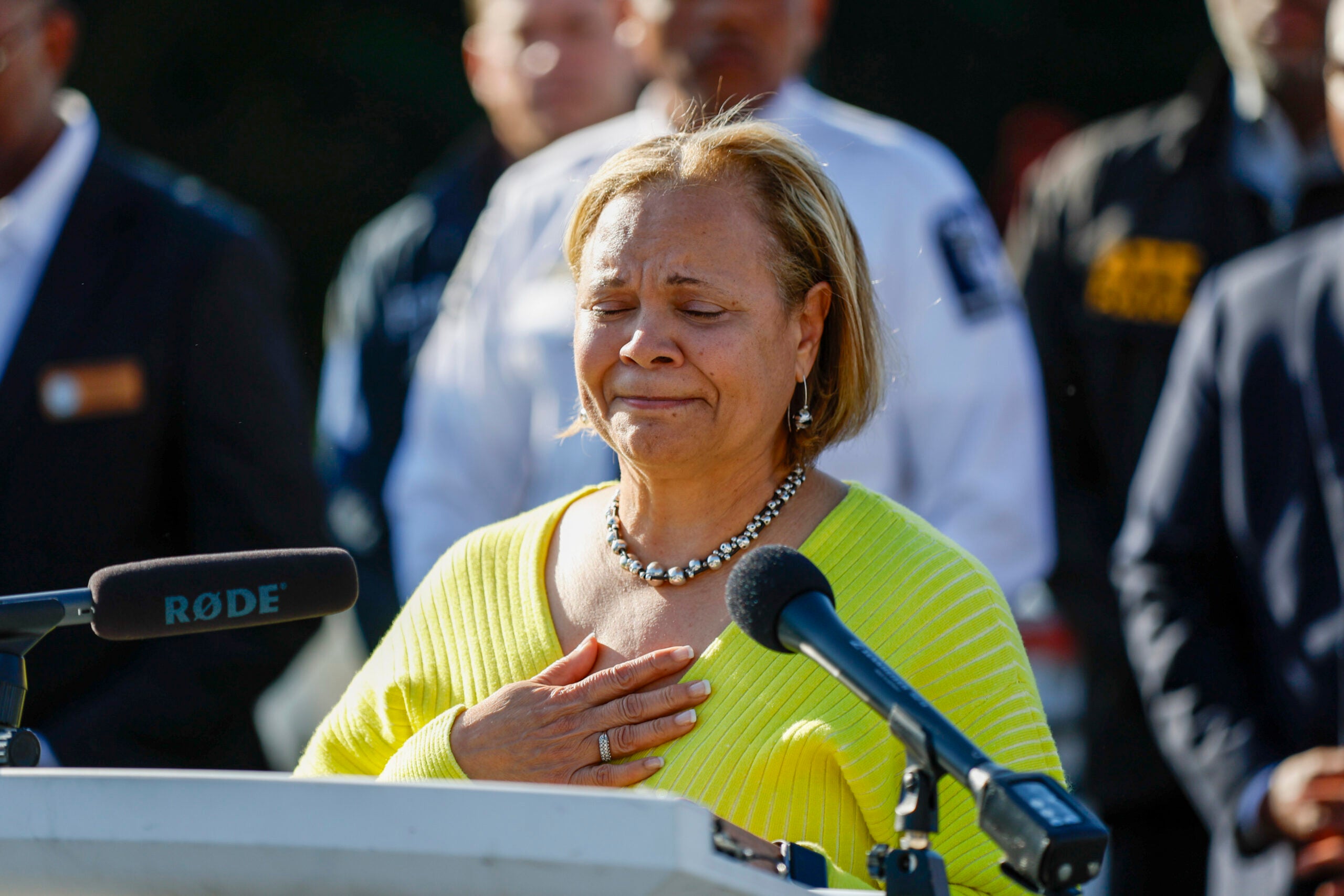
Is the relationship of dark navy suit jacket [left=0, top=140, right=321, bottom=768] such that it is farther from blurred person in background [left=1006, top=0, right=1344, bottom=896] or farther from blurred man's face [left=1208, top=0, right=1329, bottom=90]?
blurred man's face [left=1208, top=0, right=1329, bottom=90]

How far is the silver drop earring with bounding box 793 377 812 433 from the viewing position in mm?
2514

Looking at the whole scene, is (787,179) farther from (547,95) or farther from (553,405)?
(547,95)

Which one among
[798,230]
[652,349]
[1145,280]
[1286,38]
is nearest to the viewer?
[652,349]

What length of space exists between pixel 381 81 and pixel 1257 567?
6931 millimetres

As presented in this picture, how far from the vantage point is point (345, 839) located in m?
1.39

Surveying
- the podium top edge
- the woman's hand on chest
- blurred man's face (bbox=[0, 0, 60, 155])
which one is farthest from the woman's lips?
blurred man's face (bbox=[0, 0, 60, 155])

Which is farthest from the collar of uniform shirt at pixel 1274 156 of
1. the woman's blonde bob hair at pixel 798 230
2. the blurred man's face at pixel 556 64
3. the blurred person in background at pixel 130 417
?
the blurred person in background at pixel 130 417

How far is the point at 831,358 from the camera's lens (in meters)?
2.56

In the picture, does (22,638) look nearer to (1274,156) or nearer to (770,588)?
(770,588)

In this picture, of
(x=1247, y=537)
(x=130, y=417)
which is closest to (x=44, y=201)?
(x=130, y=417)

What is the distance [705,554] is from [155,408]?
5.37 feet

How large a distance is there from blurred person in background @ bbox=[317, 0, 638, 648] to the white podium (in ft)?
11.6

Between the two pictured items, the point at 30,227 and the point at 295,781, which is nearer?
the point at 295,781

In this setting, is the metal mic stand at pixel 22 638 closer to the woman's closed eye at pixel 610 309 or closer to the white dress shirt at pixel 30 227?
the woman's closed eye at pixel 610 309
